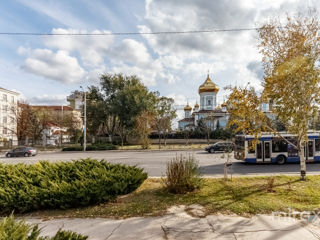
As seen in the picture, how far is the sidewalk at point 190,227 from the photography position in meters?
3.93

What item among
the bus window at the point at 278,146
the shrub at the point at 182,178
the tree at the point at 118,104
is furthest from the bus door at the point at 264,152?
the tree at the point at 118,104

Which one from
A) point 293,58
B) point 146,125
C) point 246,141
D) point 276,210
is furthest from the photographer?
point 146,125

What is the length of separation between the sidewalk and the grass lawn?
344mm

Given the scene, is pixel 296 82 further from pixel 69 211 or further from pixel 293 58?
pixel 69 211

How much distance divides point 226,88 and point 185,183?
14.9 feet

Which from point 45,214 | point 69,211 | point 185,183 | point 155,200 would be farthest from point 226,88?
point 45,214

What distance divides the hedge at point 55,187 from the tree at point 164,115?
26553mm

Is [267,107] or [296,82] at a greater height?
[296,82]

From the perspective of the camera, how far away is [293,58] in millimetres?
7043

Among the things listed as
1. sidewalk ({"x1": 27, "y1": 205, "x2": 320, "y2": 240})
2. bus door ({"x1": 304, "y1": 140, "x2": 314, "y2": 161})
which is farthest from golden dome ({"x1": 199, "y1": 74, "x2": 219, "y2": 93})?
sidewalk ({"x1": 27, "y1": 205, "x2": 320, "y2": 240})

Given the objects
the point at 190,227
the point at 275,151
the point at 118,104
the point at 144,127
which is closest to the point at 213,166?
the point at 275,151

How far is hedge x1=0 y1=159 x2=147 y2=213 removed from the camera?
5.20 m

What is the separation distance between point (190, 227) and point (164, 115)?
33850 mm

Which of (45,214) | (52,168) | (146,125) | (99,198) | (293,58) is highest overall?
(293,58)
